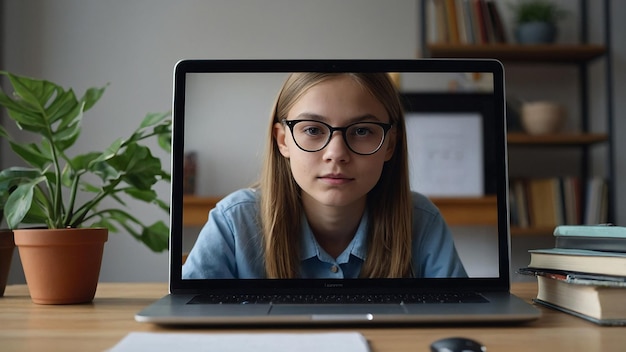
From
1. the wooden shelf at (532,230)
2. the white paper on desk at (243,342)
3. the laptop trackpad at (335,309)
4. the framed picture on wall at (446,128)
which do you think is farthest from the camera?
the wooden shelf at (532,230)

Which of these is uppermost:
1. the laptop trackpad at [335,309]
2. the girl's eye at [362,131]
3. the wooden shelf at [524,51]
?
the wooden shelf at [524,51]

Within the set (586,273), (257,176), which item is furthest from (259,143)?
(586,273)

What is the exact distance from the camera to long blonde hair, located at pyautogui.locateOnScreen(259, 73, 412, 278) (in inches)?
33.4

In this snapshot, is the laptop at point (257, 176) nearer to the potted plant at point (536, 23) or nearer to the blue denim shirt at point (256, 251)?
the blue denim shirt at point (256, 251)

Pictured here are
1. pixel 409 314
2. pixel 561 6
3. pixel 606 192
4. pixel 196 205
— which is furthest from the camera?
pixel 561 6

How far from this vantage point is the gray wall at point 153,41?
2424 millimetres

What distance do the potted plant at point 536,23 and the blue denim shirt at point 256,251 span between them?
5.75 feet

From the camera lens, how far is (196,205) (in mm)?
949

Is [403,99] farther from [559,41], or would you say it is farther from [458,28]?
[559,41]

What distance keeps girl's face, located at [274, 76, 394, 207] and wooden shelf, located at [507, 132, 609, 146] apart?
5.03 ft

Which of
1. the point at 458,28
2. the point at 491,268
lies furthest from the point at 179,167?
the point at 458,28

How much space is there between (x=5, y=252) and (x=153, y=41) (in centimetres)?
163

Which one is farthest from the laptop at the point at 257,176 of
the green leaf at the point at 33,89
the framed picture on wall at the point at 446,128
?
the framed picture on wall at the point at 446,128

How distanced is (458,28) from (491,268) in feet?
→ 5.48
